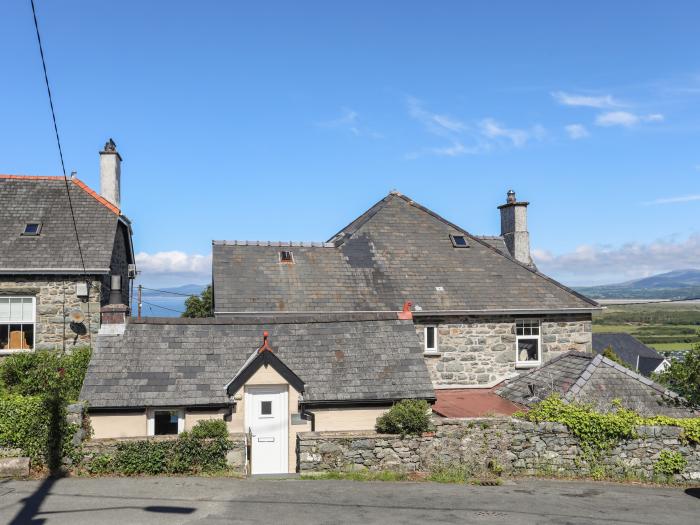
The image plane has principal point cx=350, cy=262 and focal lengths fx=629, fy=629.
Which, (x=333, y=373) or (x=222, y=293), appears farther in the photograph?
(x=222, y=293)

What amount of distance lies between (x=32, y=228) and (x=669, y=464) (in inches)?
798

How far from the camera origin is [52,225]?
2130cm

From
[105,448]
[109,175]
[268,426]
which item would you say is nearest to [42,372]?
[105,448]

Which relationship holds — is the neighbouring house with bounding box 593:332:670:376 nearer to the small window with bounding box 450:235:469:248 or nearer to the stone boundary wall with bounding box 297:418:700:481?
the small window with bounding box 450:235:469:248

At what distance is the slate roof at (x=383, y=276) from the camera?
21.2 metres

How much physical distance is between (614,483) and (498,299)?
848cm

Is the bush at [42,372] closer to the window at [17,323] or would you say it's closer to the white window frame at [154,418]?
the window at [17,323]

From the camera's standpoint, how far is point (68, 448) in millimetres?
13086

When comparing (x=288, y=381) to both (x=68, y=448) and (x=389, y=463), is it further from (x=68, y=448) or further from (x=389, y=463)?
(x=68, y=448)

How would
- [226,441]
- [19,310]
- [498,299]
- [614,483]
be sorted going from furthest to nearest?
[498,299] → [19,310] → [614,483] → [226,441]

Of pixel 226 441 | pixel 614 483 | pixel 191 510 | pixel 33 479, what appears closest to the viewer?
pixel 191 510

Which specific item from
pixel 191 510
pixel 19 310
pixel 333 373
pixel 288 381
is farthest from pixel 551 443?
pixel 19 310

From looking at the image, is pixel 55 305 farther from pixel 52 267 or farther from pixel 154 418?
pixel 154 418

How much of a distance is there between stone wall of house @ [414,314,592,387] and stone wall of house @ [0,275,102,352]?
34.7ft
